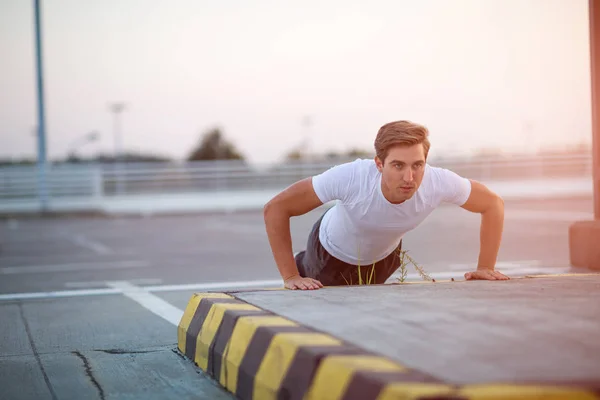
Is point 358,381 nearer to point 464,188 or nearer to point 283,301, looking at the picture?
point 283,301

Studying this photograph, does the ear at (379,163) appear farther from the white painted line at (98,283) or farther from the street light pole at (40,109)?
the street light pole at (40,109)

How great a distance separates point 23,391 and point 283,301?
1.34 m

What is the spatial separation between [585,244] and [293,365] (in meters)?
5.62

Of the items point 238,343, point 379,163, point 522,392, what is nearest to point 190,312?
point 238,343

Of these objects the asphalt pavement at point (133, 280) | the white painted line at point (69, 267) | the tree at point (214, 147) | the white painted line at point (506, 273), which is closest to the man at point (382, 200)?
the asphalt pavement at point (133, 280)

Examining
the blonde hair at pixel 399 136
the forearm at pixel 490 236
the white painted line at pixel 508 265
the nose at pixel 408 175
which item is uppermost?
the blonde hair at pixel 399 136

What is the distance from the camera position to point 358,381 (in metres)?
2.77

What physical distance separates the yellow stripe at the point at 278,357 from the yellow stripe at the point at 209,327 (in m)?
0.80

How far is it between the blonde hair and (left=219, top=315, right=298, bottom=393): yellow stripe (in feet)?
4.91

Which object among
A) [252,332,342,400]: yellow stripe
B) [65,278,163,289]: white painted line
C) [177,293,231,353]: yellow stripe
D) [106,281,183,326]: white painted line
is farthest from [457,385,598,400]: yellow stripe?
[65,278,163,289]: white painted line

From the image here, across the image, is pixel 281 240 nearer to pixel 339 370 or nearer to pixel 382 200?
pixel 382 200

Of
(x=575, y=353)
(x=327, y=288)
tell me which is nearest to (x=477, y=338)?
(x=575, y=353)

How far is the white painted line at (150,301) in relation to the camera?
21.6ft

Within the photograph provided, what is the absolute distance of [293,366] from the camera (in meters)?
3.21
